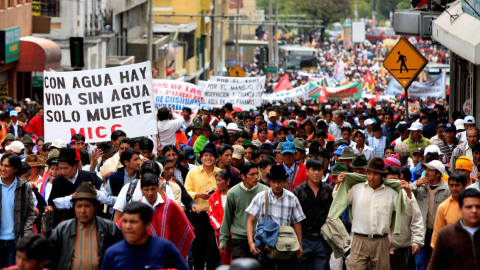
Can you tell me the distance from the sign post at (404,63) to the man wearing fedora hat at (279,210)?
5.63m

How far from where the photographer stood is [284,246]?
7.52 m

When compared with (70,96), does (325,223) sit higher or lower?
lower

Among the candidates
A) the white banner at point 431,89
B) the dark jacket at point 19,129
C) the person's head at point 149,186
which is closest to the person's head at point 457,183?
the person's head at point 149,186

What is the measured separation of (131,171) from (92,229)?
259cm

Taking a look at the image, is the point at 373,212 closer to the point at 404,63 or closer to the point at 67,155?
the point at 67,155

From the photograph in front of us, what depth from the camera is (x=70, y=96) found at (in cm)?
1152

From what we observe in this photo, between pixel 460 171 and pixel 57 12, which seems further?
pixel 57 12

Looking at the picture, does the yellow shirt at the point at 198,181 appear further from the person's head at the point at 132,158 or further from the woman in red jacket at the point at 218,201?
the person's head at the point at 132,158

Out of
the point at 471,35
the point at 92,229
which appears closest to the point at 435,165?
the point at 92,229

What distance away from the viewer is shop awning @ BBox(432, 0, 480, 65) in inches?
535

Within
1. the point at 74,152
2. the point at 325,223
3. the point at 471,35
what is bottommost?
the point at 325,223

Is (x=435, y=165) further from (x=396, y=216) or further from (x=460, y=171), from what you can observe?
(x=396, y=216)

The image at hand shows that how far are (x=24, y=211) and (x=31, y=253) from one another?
8.26 feet

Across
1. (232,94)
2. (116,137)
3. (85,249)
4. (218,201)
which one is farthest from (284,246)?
(232,94)
